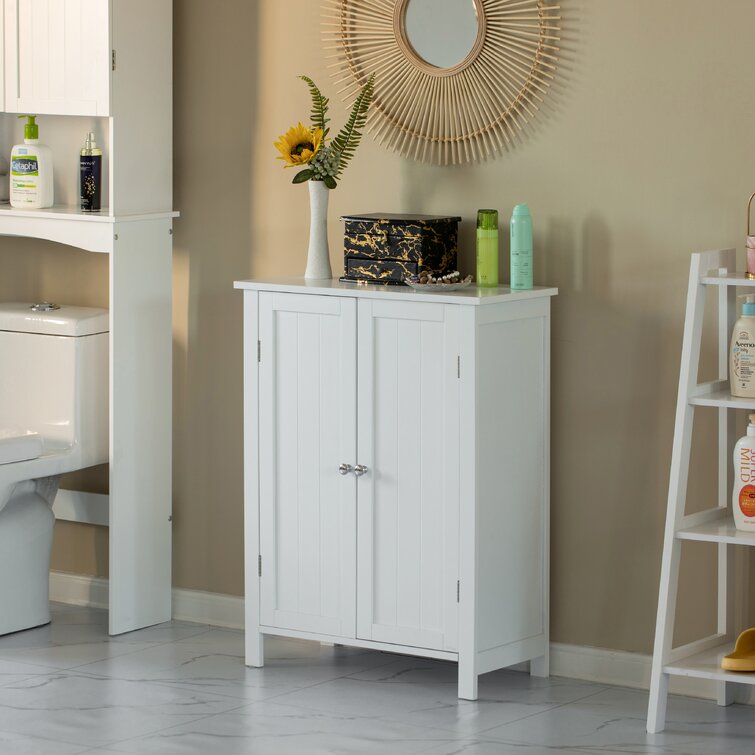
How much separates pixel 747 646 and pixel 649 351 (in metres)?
0.68

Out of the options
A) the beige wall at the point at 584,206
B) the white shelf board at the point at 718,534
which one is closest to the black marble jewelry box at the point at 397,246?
the beige wall at the point at 584,206

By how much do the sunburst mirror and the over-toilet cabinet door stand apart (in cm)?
50

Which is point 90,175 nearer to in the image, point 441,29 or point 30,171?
point 30,171

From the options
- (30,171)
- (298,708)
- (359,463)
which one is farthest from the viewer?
(30,171)

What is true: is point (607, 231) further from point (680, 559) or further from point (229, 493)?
point (229, 493)

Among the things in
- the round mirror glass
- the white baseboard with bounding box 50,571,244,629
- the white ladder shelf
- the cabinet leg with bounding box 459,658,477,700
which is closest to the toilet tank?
the white baseboard with bounding box 50,571,244,629

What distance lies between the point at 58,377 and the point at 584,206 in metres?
1.45

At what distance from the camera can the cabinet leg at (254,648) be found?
3.47m

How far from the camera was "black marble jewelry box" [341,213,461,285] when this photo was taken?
10.8 feet

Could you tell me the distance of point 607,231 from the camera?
3273 mm

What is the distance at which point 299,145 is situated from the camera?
3439mm

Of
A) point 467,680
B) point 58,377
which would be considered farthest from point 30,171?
point 467,680

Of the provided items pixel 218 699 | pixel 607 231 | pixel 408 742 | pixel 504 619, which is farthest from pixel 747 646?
pixel 218 699

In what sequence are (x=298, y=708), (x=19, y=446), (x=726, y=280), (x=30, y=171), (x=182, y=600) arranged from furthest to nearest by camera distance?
(x=182, y=600)
(x=30, y=171)
(x=19, y=446)
(x=298, y=708)
(x=726, y=280)
